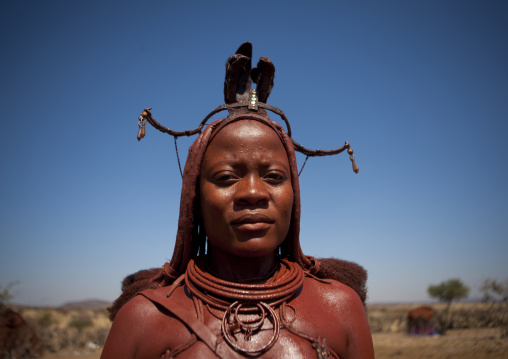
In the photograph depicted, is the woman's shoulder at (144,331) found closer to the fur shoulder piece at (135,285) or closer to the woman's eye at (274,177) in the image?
the fur shoulder piece at (135,285)

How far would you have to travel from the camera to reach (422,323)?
1844cm

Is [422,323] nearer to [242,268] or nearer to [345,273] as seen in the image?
[345,273]

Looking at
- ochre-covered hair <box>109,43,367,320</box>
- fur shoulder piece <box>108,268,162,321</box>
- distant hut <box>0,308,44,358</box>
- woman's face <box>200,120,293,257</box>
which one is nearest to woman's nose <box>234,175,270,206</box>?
woman's face <box>200,120,293,257</box>

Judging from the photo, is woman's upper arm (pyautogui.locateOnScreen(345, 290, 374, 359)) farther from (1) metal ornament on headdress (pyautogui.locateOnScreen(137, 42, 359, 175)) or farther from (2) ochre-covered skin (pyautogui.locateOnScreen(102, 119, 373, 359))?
(1) metal ornament on headdress (pyautogui.locateOnScreen(137, 42, 359, 175))

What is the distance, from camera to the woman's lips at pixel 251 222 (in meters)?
1.82

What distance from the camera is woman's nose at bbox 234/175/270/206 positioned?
1.81m

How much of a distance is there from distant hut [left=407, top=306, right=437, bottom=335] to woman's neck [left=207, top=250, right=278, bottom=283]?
780 inches

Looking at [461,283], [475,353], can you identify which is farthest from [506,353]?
[461,283]

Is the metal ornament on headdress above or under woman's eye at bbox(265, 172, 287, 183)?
above

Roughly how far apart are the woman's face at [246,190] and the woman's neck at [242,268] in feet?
0.26

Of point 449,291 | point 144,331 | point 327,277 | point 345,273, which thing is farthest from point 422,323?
point 144,331

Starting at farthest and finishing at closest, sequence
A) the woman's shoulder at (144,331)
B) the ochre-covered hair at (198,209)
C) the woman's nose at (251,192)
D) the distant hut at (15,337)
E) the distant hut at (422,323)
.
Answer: the distant hut at (422,323) → the distant hut at (15,337) → the ochre-covered hair at (198,209) → the woman's nose at (251,192) → the woman's shoulder at (144,331)

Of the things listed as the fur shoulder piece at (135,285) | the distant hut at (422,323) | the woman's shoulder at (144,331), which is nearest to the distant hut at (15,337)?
the fur shoulder piece at (135,285)

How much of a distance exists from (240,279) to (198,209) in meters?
0.53
